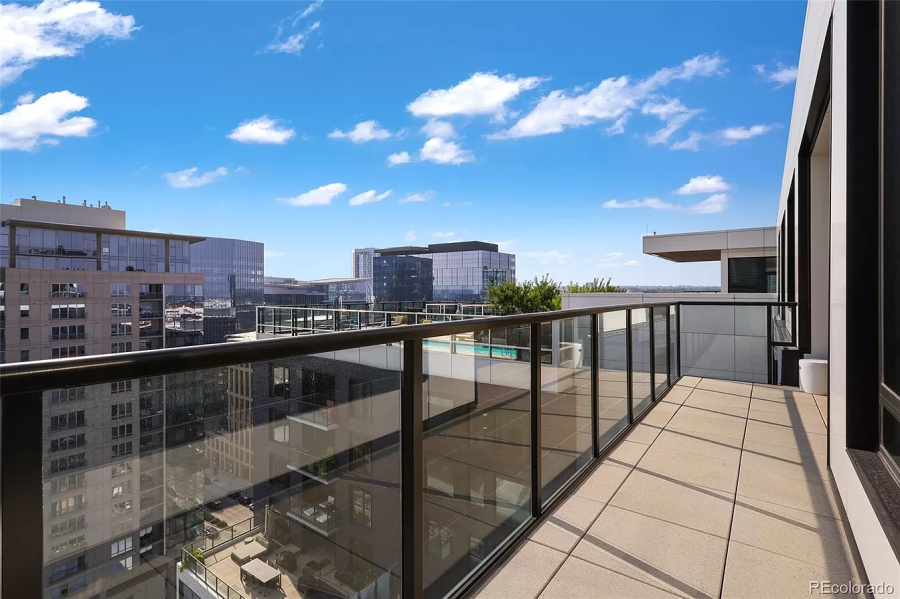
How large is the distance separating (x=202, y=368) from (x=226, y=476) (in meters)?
0.25

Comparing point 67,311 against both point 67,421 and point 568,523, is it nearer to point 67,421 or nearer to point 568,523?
point 568,523

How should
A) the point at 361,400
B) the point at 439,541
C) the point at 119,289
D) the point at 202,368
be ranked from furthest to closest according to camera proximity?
the point at 119,289 < the point at 439,541 < the point at 361,400 < the point at 202,368

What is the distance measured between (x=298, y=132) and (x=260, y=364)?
46.6 metres

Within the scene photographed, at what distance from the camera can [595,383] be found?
3047mm

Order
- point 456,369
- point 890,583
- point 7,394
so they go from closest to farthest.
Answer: point 7,394 → point 890,583 → point 456,369

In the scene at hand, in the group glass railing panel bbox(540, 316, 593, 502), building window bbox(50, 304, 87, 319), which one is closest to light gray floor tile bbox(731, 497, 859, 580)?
glass railing panel bbox(540, 316, 593, 502)

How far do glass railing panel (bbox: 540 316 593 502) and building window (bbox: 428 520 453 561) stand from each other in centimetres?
79

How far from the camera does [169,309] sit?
69.8 ft

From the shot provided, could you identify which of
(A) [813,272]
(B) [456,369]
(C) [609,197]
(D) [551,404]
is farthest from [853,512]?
(C) [609,197]

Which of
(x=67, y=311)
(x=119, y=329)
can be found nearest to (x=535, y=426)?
(x=67, y=311)

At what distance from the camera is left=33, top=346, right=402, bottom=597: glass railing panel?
2.47 feet

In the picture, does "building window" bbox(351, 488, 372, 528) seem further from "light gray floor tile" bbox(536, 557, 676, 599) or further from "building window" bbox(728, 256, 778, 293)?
"building window" bbox(728, 256, 778, 293)

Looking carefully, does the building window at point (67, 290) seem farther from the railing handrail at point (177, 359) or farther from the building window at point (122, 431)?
the building window at point (122, 431)

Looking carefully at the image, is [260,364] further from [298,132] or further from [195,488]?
[298,132]
